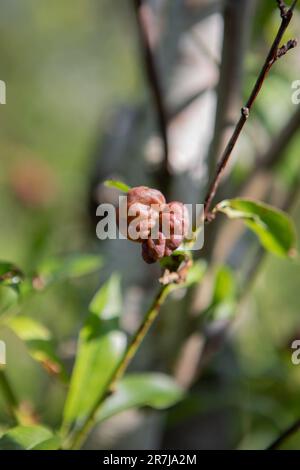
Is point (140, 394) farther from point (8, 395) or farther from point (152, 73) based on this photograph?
point (152, 73)

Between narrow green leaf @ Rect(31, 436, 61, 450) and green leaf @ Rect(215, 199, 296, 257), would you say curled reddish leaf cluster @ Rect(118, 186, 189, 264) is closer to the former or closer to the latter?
green leaf @ Rect(215, 199, 296, 257)

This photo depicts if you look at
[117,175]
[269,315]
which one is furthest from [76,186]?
[117,175]

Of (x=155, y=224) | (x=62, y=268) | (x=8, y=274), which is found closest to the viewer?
(x=155, y=224)

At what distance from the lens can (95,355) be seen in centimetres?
69

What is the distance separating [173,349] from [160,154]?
0.27 metres

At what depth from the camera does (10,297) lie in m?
0.66

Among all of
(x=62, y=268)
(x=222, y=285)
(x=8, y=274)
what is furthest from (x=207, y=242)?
(x=8, y=274)

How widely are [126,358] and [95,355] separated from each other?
11cm

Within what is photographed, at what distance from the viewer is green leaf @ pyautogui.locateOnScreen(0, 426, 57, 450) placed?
0.56 meters

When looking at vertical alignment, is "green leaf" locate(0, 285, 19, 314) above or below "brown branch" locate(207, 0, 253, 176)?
below

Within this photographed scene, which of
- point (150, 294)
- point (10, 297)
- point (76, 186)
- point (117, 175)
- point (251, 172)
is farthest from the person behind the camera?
point (76, 186)

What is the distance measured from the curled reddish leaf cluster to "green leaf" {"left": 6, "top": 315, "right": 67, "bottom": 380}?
0.23 meters

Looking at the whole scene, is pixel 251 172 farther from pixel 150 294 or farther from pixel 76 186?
pixel 76 186

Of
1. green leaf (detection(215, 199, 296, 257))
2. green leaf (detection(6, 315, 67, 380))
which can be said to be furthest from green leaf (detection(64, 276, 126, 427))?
green leaf (detection(215, 199, 296, 257))
